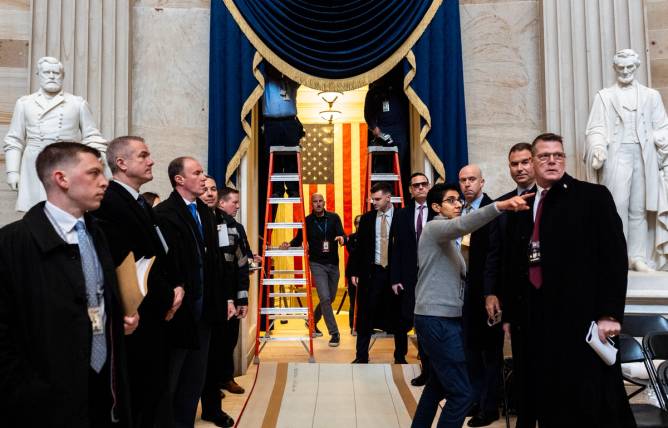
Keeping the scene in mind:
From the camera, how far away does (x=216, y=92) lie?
480 centimetres

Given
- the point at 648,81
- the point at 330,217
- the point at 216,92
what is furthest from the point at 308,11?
the point at 648,81

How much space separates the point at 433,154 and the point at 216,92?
1.91 metres

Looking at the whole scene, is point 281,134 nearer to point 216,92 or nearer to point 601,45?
point 216,92

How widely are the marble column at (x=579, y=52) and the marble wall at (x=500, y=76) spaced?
7.2 inches

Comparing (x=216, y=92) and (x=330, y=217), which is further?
(x=330, y=217)

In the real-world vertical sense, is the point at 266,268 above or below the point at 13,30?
below

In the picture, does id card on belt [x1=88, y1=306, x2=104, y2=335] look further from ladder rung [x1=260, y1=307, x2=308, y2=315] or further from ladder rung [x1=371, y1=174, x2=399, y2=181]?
ladder rung [x1=371, y1=174, x2=399, y2=181]

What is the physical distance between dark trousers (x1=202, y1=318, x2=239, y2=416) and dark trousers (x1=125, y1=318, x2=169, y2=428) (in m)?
0.81

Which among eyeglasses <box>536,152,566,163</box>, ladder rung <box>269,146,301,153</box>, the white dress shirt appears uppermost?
ladder rung <box>269,146,301,153</box>

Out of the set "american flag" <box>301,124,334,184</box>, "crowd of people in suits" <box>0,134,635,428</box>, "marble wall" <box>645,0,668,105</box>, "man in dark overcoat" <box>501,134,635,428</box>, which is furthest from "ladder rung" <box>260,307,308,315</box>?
"american flag" <box>301,124,334,184</box>

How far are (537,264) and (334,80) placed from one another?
9.66 ft

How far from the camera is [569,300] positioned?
2.20 m

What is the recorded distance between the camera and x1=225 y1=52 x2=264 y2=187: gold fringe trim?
4.77 meters

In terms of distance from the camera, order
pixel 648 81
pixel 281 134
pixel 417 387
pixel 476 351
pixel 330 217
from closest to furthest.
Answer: pixel 476 351, pixel 417 387, pixel 648 81, pixel 281 134, pixel 330 217
